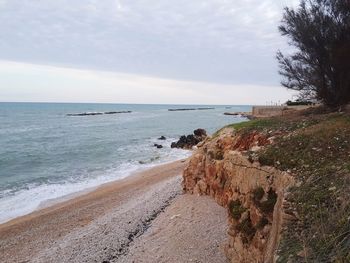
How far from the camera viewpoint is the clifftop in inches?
190

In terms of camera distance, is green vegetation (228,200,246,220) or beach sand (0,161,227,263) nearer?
green vegetation (228,200,246,220)

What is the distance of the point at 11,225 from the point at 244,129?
10.1 metres

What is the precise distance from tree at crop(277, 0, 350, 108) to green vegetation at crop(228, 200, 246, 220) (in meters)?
9.43

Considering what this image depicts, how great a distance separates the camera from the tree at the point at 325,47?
53.4 ft

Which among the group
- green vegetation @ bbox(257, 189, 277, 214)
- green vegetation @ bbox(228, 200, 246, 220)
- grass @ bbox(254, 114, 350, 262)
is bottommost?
green vegetation @ bbox(228, 200, 246, 220)

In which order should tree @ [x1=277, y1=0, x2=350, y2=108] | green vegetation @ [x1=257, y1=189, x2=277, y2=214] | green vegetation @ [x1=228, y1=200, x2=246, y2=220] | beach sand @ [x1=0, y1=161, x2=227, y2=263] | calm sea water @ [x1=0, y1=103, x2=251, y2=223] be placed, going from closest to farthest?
green vegetation @ [x1=257, y1=189, x2=277, y2=214], green vegetation @ [x1=228, y1=200, x2=246, y2=220], beach sand @ [x1=0, y1=161, x2=227, y2=263], tree @ [x1=277, y1=0, x2=350, y2=108], calm sea water @ [x1=0, y1=103, x2=251, y2=223]

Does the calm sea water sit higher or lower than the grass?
lower

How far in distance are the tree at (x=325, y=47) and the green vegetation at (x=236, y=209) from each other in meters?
9.43

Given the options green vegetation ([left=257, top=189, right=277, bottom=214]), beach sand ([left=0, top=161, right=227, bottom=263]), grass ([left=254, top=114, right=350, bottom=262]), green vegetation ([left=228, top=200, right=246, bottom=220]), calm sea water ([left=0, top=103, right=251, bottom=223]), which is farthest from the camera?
calm sea water ([left=0, top=103, right=251, bottom=223])

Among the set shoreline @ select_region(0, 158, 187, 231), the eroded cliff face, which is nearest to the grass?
the eroded cliff face

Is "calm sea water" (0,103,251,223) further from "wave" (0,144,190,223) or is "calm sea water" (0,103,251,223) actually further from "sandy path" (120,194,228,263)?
"sandy path" (120,194,228,263)

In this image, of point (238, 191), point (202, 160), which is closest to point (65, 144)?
point (202, 160)

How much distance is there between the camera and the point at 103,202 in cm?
1798

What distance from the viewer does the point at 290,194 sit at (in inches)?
250
